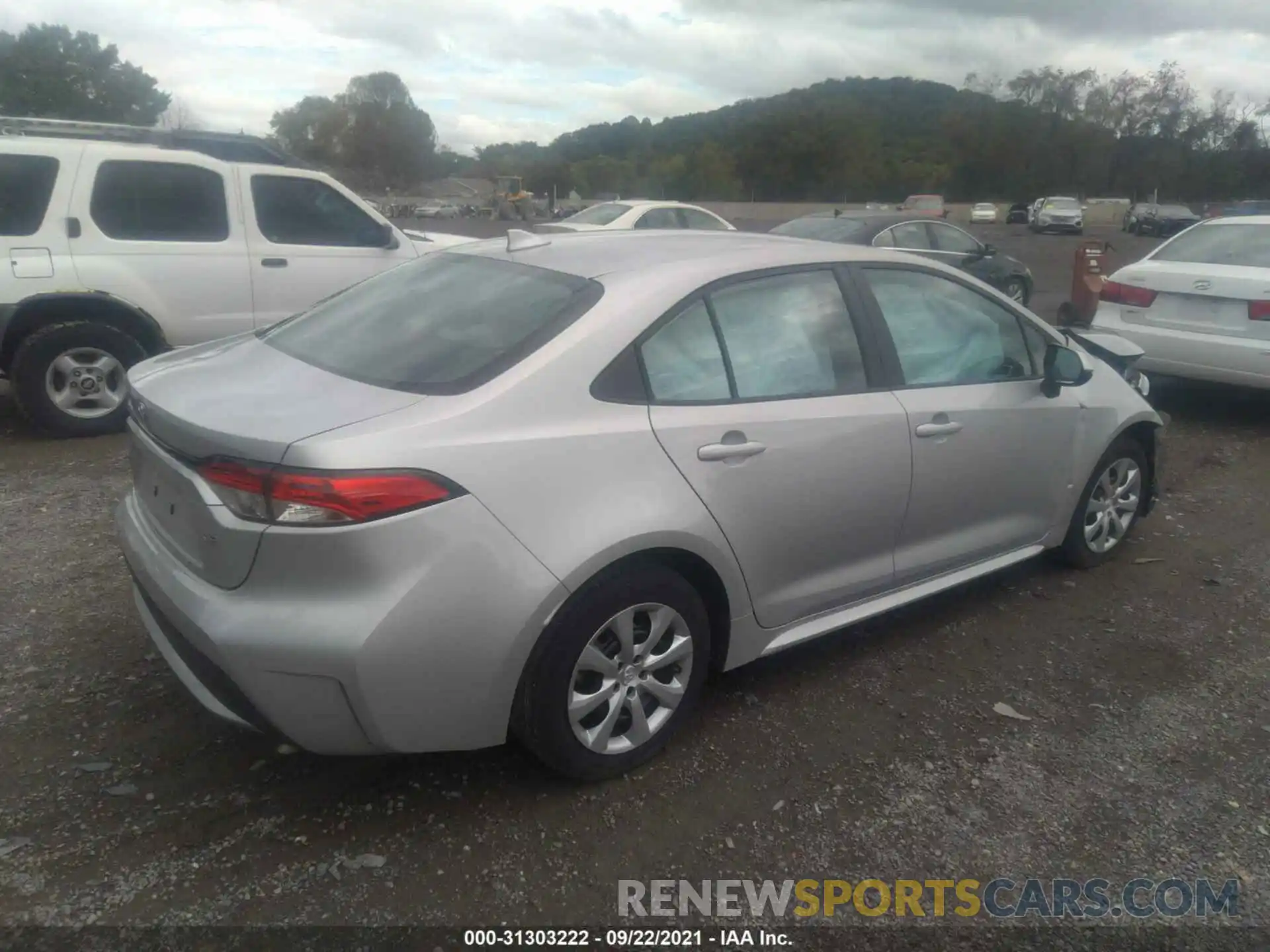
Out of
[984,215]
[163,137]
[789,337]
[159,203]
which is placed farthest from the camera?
[984,215]

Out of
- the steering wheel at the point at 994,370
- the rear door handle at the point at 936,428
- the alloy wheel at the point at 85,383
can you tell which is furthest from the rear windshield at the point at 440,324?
the alloy wheel at the point at 85,383

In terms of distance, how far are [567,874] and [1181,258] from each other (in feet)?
23.4

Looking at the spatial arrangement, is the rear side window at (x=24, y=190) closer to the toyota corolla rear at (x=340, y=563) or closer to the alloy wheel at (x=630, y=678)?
the toyota corolla rear at (x=340, y=563)

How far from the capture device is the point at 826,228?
12.2 metres

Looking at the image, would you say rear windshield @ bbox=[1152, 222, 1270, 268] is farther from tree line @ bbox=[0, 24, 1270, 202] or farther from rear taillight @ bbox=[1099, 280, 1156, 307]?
tree line @ bbox=[0, 24, 1270, 202]

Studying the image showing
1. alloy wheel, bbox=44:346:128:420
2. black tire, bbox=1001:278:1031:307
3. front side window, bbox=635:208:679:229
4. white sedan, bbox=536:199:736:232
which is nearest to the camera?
alloy wheel, bbox=44:346:128:420

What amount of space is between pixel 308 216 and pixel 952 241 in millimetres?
9139

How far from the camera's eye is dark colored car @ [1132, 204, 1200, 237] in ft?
141

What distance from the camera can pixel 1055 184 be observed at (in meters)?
76.0

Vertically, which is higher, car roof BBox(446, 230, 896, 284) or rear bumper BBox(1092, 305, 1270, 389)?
car roof BBox(446, 230, 896, 284)

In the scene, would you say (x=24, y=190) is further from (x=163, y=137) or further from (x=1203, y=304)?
(x=1203, y=304)

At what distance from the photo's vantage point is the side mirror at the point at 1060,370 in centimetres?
404

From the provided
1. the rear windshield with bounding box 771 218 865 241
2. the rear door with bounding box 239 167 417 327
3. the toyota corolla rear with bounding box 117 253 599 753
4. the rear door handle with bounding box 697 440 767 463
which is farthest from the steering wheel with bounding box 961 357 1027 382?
the rear windshield with bounding box 771 218 865 241

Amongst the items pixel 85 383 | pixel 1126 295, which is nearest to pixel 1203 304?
pixel 1126 295
